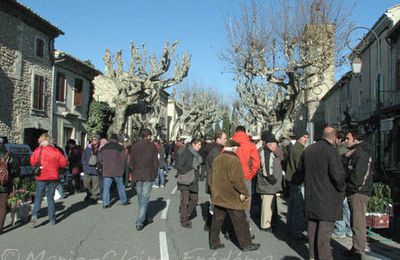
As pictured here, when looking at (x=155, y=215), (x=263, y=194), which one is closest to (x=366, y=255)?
(x=263, y=194)

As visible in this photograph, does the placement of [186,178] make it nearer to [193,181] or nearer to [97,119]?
[193,181]

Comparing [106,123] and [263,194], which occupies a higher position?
[106,123]

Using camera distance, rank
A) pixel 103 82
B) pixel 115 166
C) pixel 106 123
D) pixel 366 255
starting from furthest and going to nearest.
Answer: pixel 103 82 → pixel 106 123 → pixel 115 166 → pixel 366 255

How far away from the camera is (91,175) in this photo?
12875 mm

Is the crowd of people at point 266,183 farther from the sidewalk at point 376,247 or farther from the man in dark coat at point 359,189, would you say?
the sidewalk at point 376,247

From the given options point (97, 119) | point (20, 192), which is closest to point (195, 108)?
point (97, 119)

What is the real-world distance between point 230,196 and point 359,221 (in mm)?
1891

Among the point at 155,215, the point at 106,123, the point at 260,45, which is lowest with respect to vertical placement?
the point at 155,215

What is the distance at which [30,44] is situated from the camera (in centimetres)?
2283

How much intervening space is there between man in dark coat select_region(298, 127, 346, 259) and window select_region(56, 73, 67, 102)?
22.4 meters

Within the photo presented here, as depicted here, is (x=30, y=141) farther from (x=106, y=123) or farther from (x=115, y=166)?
(x=115, y=166)

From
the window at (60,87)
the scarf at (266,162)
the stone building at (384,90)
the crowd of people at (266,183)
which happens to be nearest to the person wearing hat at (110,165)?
the crowd of people at (266,183)

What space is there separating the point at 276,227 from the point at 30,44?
59.0 feet

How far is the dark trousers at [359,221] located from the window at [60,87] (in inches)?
870
